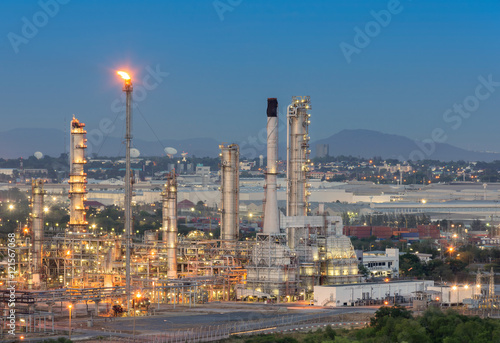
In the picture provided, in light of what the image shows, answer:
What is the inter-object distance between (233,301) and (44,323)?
1932 cm

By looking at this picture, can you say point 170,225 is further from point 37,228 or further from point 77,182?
point 77,182

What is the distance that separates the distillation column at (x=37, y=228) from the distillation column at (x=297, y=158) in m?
17.3

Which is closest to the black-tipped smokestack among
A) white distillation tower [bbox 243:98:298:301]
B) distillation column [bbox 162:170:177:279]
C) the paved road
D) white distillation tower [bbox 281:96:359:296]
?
white distillation tower [bbox 281:96:359:296]

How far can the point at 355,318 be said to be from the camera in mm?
64688

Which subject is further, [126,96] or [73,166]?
[73,166]

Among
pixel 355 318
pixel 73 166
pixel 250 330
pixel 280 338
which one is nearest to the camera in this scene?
pixel 280 338

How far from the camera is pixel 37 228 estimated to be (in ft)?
262

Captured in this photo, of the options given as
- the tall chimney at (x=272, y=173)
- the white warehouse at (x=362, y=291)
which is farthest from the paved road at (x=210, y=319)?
the tall chimney at (x=272, y=173)

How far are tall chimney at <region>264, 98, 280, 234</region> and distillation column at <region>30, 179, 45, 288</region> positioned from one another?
1574 centimetres

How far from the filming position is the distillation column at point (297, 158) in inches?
3219

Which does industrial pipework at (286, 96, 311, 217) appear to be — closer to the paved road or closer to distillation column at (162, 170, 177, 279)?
distillation column at (162, 170, 177, 279)

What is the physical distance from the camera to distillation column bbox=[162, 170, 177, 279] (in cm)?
7619

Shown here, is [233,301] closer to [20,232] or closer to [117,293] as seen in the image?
[117,293]

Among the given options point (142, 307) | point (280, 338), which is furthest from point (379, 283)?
point (280, 338)
